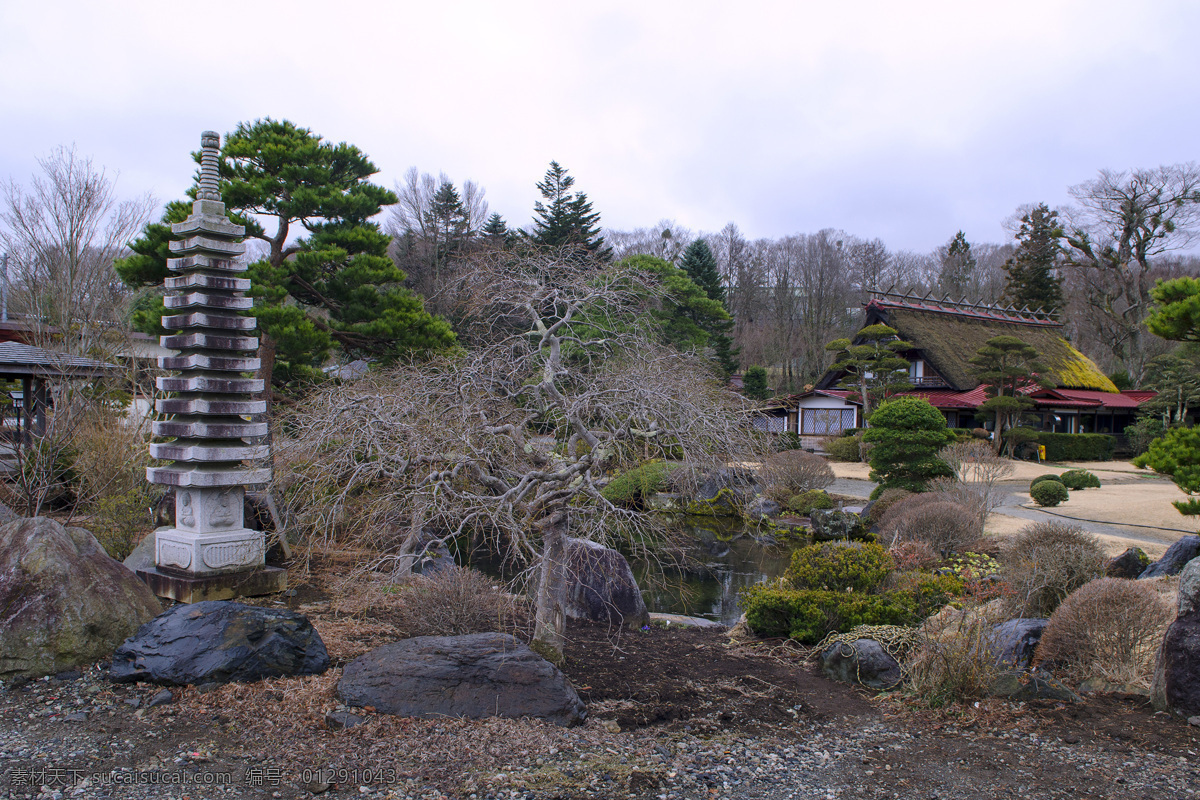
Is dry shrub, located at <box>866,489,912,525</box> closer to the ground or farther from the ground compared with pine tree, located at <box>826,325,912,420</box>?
closer to the ground

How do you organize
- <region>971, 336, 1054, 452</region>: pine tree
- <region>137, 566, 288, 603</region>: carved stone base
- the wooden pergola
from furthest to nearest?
1. <region>971, 336, 1054, 452</region>: pine tree
2. the wooden pergola
3. <region>137, 566, 288, 603</region>: carved stone base

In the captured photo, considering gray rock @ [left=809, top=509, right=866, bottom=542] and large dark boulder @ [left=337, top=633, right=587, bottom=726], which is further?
gray rock @ [left=809, top=509, right=866, bottom=542]

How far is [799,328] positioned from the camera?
41.2 m

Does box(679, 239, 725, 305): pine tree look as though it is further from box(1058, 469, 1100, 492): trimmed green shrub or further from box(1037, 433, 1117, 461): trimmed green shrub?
box(1058, 469, 1100, 492): trimmed green shrub

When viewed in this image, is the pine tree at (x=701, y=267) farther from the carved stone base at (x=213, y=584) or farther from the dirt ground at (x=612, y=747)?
the dirt ground at (x=612, y=747)

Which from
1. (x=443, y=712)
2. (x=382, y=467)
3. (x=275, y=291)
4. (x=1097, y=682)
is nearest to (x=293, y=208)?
(x=275, y=291)

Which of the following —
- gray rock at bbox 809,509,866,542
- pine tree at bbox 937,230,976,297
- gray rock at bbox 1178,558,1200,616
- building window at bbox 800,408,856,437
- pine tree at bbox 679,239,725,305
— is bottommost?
gray rock at bbox 809,509,866,542

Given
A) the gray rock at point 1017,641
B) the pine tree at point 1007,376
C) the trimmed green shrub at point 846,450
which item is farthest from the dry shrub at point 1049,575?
the pine tree at point 1007,376

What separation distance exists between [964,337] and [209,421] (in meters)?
29.8

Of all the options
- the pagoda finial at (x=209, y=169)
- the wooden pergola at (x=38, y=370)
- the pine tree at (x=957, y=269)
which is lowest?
the wooden pergola at (x=38, y=370)

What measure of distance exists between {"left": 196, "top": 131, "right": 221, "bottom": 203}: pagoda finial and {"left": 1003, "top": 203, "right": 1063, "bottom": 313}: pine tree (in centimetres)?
3816

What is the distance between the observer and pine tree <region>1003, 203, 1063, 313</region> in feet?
116

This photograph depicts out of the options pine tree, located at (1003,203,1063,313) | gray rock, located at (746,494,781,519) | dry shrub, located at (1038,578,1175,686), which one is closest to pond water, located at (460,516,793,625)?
gray rock, located at (746,494,781,519)

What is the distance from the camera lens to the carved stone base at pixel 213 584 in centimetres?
686
